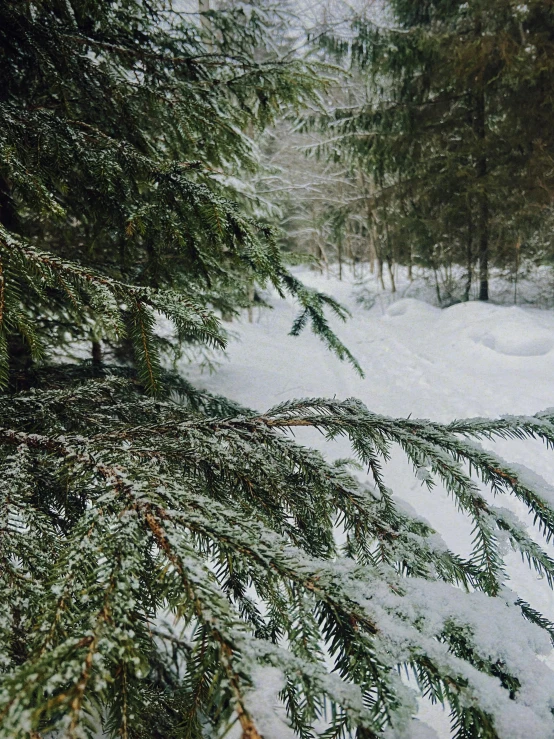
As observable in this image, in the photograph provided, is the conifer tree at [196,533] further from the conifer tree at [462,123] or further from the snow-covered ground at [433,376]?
the conifer tree at [462,123]

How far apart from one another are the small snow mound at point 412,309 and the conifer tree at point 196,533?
36.7 ft

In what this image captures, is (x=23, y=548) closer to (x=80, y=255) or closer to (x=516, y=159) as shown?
(x=80, y=255)

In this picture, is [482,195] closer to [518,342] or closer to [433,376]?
[518,342]

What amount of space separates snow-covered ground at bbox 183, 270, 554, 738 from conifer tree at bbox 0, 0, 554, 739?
2.31 m

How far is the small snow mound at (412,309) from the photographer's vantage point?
12344 millimetres

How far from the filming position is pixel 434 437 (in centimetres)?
123

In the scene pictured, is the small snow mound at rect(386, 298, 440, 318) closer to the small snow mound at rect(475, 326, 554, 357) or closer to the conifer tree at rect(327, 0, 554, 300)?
the conifer tree at rect(327, 0, 554, 300)

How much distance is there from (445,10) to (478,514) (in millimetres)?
14830

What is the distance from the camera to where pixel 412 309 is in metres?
12.9

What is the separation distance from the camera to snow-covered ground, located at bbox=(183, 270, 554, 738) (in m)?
4.19

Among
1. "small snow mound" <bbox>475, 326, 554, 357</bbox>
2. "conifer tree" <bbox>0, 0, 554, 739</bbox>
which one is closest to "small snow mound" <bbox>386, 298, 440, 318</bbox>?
"small snow mound" <bbox>475, 326, 554, 357</bbox>

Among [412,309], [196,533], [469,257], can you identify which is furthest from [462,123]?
[196,533]

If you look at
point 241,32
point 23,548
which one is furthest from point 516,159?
point 23,548

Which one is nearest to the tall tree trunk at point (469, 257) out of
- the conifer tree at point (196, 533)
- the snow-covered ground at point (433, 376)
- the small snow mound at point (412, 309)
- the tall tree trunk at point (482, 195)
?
the tall tree trunk at point (482, 195)
